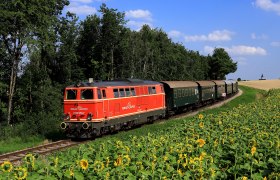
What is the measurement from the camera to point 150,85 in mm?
31531

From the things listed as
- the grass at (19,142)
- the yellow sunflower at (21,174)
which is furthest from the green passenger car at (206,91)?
the yellow sunflower at (21,174)

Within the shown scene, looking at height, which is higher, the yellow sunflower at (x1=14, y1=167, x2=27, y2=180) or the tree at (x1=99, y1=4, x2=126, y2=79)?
the tree at (x1=99, y1=4, x2=126, y2=79)

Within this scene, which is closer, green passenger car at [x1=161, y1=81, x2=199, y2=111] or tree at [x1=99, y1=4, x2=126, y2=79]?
green passenger car at [x1=161, y1=81, x2=199, y2=111]

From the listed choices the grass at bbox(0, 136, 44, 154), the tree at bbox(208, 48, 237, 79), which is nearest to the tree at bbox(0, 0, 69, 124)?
the grass at bbox(0, 136, 44, 154)

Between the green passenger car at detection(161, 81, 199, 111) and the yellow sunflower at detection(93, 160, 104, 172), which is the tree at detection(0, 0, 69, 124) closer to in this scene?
the green passenger car at detection(161, 81, 199, 111)

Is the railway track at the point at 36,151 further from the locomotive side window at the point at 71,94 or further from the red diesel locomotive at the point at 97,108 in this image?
the locomotive side window at the point at 71,94

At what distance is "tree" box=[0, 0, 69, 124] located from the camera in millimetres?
34775

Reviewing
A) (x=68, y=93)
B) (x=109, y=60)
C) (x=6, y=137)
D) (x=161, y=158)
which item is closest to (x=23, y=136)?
(x=6, y=137)

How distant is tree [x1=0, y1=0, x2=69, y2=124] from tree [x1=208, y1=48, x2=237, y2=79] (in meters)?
106

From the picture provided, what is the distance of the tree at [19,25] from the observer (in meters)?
34.8

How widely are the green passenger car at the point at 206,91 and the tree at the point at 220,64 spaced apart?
3372 inches

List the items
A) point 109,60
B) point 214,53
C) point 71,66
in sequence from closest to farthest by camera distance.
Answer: point 71,66, point 109,60, point 214,53

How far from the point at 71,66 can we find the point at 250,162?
146ft

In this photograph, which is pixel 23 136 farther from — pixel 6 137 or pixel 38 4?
pixel 38 4
